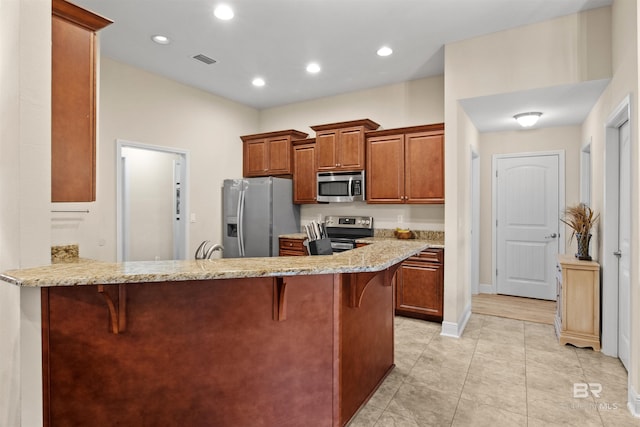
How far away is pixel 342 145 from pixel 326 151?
0.26 m

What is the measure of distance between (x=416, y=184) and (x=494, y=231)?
71.8 inches

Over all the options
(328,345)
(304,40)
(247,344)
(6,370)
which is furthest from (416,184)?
(6,370)

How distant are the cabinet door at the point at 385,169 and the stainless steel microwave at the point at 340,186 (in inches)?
4.9

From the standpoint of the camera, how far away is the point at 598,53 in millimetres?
3051

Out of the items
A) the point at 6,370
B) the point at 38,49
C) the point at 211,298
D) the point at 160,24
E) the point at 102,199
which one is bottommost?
the point at 6,370

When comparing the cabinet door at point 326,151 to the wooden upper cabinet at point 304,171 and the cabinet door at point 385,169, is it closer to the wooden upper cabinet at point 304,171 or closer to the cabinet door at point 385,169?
the wooden upper cabinet at point 304,171

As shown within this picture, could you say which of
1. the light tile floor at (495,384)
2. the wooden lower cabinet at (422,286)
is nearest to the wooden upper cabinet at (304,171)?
the wooden lower cabinet at (422,286)

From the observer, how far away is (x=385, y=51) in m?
3.85

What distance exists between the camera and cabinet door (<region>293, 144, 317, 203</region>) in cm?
528

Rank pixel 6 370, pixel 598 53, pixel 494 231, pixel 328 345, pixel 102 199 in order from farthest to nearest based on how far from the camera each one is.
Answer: pixel 494 231
pixel 102 199
pixel 598 53
pixel 328 345
pixel 6 370

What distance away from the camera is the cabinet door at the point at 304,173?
208 inches

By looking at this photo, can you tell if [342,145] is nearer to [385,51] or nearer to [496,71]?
[385,51]

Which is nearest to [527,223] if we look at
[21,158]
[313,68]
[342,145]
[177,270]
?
[342,145]

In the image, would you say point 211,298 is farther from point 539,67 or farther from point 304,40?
point 539,67
